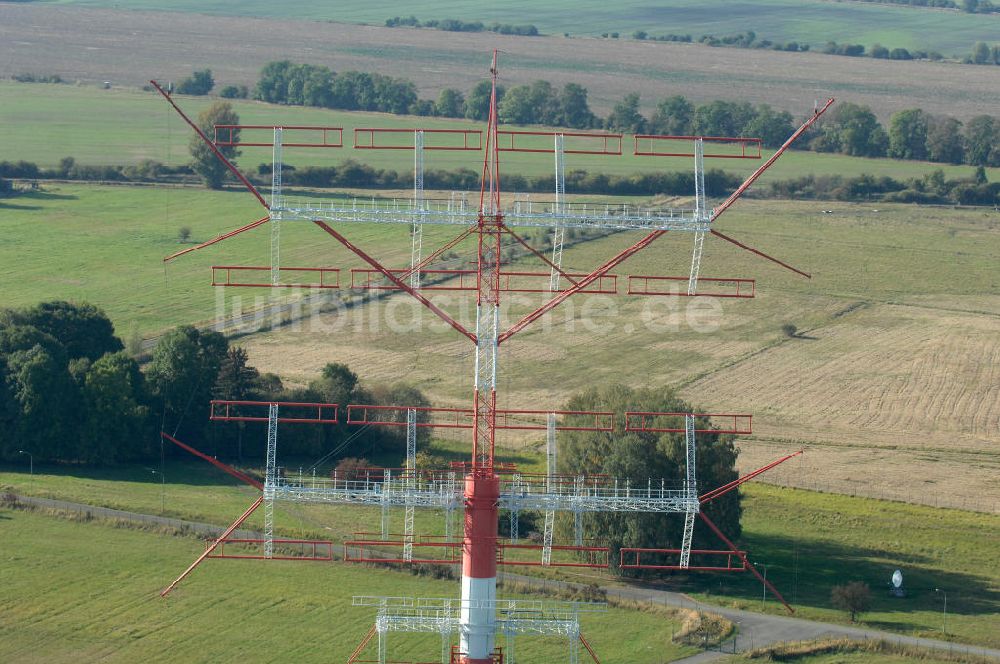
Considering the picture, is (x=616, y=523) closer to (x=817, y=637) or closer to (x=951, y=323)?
(x=817, y=637)

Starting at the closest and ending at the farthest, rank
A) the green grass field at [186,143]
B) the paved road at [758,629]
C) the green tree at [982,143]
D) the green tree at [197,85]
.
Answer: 1. the paved road at [758,629]
2. the green grass field at [186,143]
3. the green tree at [982,143]
4. the green tree at [197,85]

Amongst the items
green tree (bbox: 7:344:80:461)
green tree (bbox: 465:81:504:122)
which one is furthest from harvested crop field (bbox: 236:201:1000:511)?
green tree (bbox: 465:81:504:122)

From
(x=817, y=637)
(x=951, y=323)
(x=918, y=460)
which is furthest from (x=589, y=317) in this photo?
(x=817, y=637)

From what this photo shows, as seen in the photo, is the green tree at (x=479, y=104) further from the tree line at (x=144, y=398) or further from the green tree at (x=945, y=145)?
the tree line at (x=144, y=398)

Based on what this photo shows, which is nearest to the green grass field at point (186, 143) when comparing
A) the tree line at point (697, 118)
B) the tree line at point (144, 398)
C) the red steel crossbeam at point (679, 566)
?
the tree line at point (697, 118)

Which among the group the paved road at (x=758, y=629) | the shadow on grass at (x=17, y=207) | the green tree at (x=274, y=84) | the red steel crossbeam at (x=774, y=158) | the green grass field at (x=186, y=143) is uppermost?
the green tree at (x=274, y=84)

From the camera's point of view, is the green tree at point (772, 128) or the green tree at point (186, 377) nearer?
the green tree at point (186, 377)

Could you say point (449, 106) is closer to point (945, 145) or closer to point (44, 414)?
point (945, 145)
